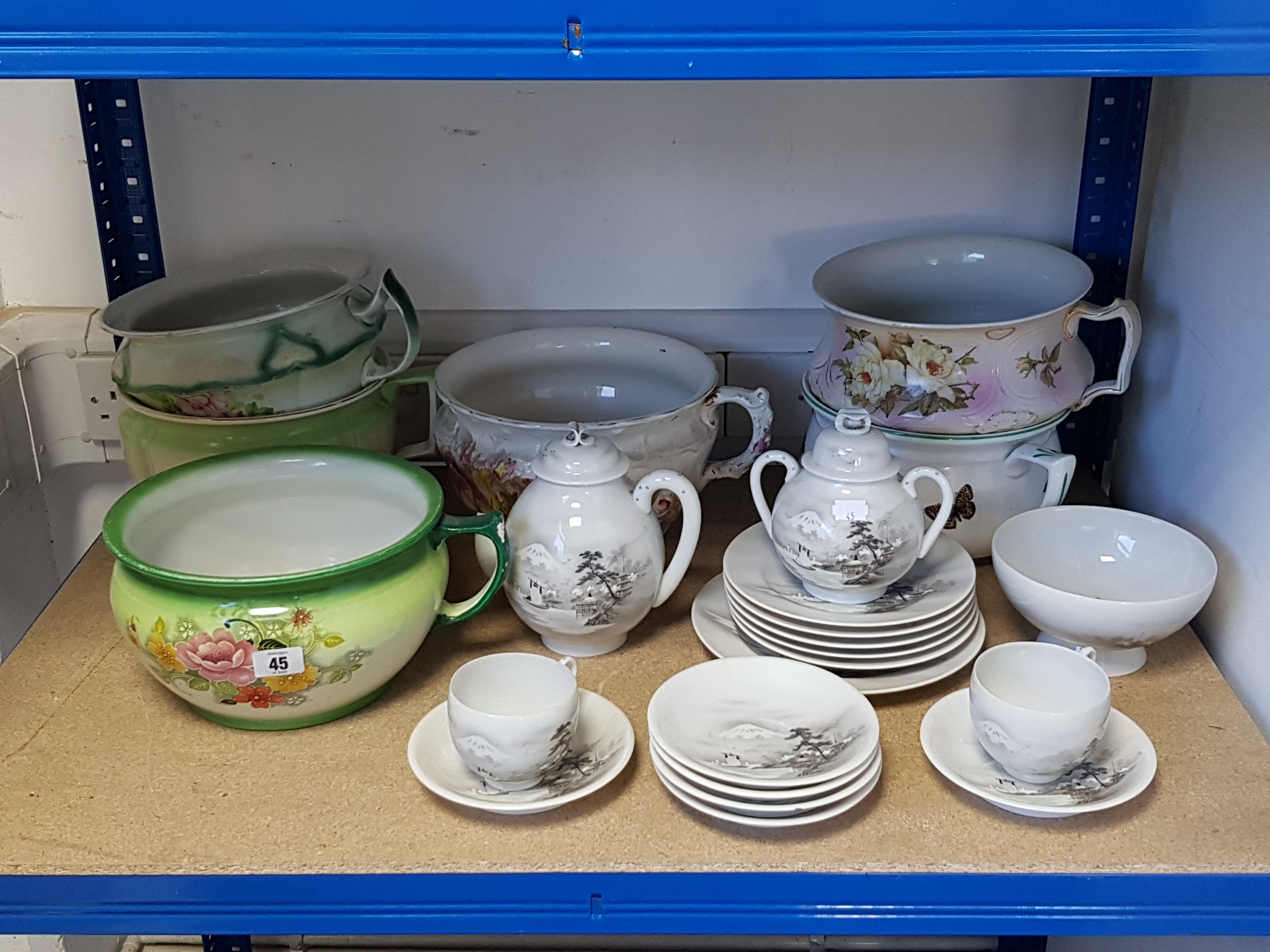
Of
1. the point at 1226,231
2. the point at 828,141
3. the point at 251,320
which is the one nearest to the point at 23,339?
the point at 251,320

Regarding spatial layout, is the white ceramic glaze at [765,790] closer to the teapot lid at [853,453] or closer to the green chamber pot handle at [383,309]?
the teapot lid at [853,453]

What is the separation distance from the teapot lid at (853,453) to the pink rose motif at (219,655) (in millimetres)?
390

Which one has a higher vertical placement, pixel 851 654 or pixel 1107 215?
pixel 1107 215

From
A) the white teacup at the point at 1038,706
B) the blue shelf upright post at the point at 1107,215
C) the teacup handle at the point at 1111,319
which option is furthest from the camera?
the blue shelf upright post at the point at 1107,215

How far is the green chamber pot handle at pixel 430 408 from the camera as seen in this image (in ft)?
3.24

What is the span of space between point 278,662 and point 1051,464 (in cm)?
57

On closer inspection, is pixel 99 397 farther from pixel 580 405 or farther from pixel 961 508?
pixel 961 508

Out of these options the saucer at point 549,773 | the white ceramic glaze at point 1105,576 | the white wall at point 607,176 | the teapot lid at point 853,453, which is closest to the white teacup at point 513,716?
the saucer at point 549,773

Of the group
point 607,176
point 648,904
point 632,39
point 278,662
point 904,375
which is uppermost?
point 632,39

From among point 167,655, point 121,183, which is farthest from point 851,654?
point 121,183

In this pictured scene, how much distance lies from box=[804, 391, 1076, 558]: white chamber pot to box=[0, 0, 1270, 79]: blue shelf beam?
35cm

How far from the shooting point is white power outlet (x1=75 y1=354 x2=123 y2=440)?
3.67 ft

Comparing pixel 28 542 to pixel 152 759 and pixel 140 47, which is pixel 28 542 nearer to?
pixel 152 759

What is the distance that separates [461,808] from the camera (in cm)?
74
